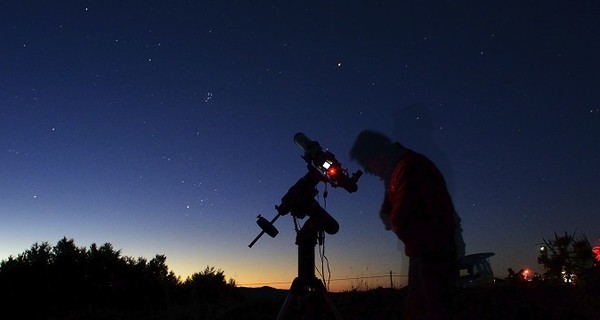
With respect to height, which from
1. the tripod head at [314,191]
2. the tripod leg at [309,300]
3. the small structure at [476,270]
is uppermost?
the small structure at [476,270]

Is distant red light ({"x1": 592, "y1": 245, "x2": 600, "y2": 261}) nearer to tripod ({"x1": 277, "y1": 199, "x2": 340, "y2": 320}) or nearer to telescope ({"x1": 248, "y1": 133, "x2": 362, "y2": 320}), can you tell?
telescope ({"x1": 248, "y1": 133, "x2": 362, "y2": 320})

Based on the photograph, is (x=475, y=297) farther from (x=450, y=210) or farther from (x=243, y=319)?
(x=450, y=210)

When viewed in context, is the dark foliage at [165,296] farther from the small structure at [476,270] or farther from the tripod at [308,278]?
the small structure at [476,270]

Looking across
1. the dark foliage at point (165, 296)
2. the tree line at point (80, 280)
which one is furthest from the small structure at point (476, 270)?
the tree line at point (80, 280)

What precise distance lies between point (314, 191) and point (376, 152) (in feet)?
3.21

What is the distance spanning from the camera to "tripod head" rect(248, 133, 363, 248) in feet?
13.1

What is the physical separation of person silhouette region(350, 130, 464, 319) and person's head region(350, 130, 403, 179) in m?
0.34

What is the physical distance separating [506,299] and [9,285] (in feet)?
66.8

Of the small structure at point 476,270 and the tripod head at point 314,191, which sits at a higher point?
the small structure at point 476,270

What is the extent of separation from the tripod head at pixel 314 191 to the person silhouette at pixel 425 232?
3.76 ft

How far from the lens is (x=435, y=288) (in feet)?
9.05

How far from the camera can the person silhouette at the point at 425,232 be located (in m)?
2.76

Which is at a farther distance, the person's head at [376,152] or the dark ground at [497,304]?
the dark ground at [497,304]

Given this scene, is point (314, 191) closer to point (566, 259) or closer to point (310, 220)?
point (310, 220)
